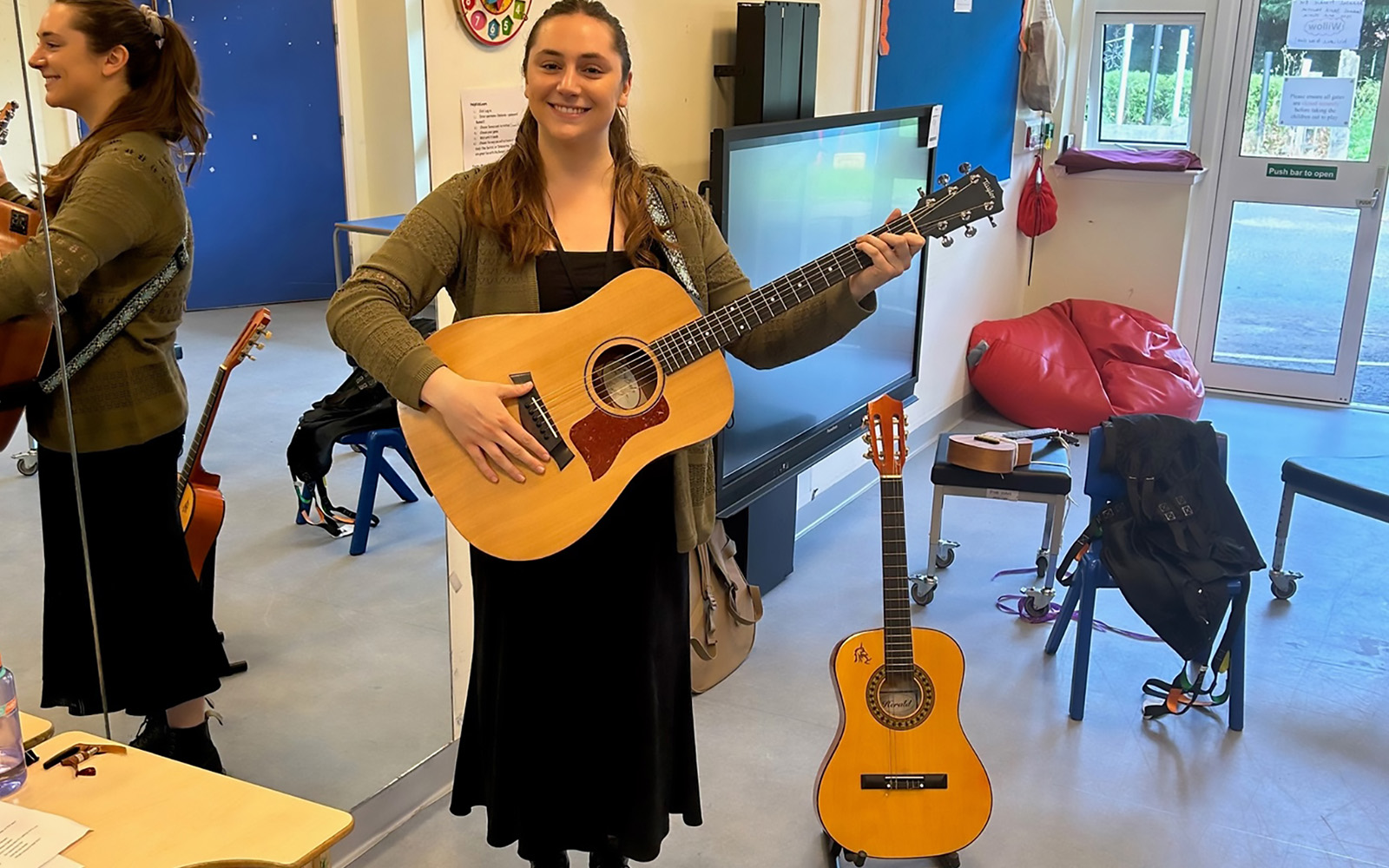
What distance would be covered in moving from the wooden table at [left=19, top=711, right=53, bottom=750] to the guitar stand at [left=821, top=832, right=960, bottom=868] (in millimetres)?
1353

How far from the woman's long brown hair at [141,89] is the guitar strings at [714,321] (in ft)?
2.23

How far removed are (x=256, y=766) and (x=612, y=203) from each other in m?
1.24

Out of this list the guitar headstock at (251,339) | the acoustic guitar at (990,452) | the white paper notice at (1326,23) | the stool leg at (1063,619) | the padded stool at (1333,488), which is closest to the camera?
the guitar headstock at (251,339)

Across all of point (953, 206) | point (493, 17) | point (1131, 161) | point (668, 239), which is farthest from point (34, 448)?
point (1131, 161)

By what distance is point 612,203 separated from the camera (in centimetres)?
169

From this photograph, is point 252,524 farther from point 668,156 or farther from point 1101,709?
point 1101,709

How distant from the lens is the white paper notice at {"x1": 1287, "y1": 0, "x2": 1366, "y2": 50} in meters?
5.04

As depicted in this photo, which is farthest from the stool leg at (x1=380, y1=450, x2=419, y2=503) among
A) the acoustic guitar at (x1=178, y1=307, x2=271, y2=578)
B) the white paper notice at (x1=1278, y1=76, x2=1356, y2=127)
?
the white paper notice at (x1=1278, y1=76, x2=1356, y2=127)

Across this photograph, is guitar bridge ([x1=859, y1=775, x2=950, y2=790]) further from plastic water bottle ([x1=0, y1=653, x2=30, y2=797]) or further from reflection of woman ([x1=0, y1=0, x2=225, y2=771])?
plastic water bottle ([x1=0, y1=653, x2=30, y2=797])

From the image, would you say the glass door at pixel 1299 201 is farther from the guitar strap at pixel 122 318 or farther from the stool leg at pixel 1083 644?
the guitar strap at pixel 122 318

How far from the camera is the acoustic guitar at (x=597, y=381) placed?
1.65m

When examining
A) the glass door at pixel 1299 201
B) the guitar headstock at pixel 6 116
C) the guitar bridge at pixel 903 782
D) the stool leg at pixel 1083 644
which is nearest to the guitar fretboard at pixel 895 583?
the guitar bridge at pixel 903 782

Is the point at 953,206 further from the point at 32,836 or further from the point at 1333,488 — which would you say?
the point at 1333,488

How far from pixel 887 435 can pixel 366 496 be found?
38.8 inches
